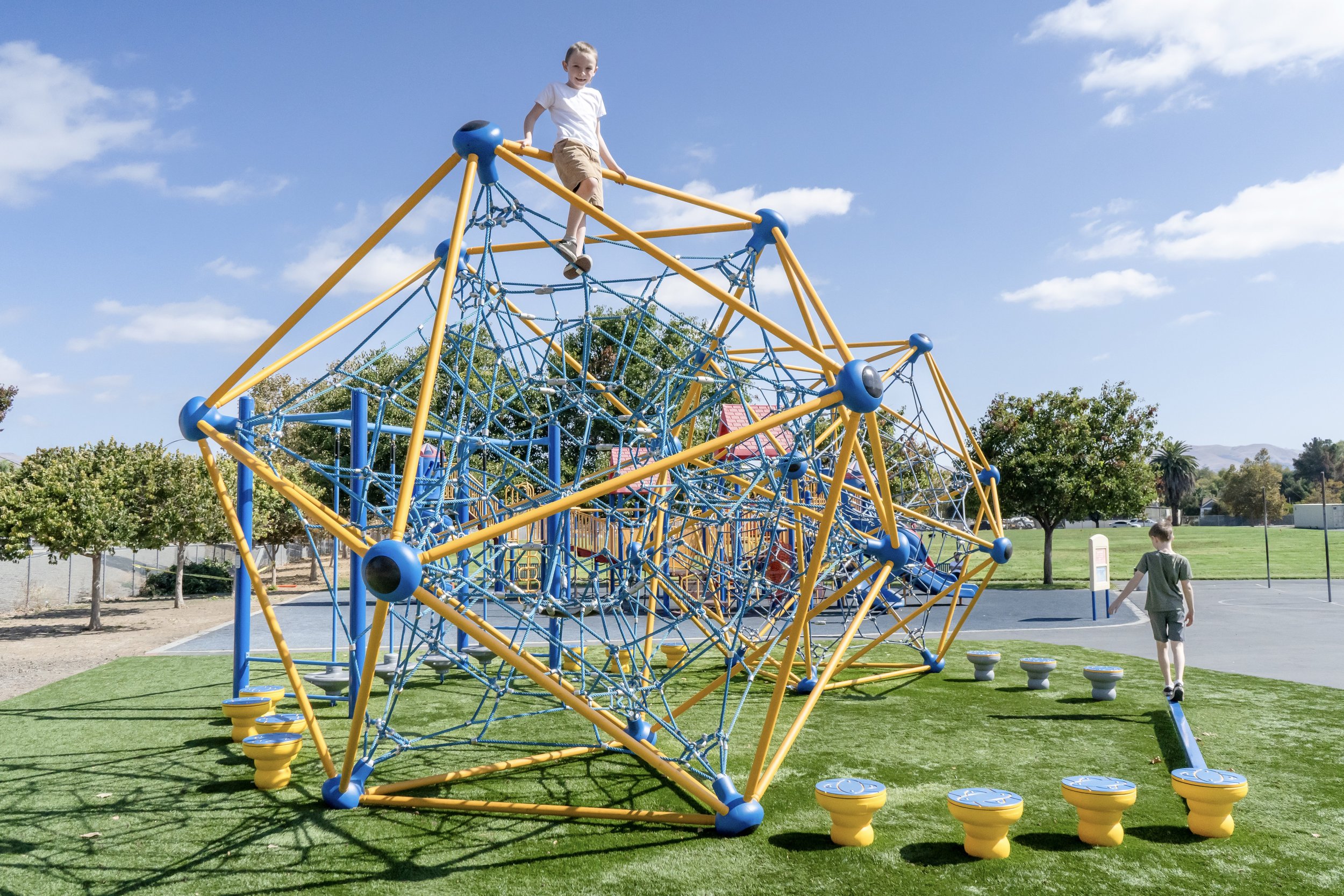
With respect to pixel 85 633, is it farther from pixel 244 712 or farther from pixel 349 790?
pixel 349 790

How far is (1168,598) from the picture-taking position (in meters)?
7.97

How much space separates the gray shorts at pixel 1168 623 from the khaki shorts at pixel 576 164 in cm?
627

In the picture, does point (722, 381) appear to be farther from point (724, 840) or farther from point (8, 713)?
point (8, 713)

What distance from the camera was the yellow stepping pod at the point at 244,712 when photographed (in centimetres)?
732

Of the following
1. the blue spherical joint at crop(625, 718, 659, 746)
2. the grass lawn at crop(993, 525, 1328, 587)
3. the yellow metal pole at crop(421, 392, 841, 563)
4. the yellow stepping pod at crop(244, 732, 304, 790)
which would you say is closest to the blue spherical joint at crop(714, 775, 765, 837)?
the blue spherical joint at crop(625, 718, 659, 746)

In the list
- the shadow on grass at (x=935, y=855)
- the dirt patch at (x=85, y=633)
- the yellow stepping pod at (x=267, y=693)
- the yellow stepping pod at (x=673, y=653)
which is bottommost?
the dirt patch at (x=85, y=633)

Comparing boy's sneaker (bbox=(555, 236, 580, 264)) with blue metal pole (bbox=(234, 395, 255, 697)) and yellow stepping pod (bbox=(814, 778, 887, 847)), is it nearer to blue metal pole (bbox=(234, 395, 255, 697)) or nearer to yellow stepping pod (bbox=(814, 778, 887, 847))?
yellow stepping pod (bbox=(814, 778, 887, 847))

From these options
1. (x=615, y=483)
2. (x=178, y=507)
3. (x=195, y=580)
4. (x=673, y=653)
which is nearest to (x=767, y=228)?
(x=615, y=483)

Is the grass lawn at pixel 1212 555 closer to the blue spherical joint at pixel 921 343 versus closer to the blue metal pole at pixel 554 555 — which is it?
the blue spherical joint at pixel 921 343

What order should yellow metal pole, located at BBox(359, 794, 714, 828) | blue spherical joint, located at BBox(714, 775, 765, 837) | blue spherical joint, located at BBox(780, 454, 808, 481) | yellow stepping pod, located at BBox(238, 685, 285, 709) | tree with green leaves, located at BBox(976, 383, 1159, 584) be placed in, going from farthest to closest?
tree with green leaves, located at BBox(976, 383, 1159, 584) < yellow stepping pod, located at BBox(238, 685, 285, 709) < blue spherical joint, located at BBox(780, 454, 808, 481) < yellow metal pole, located at BBox(359, 794, 714, 828) < blue spherical joint, located at BBox(714, 775, 765, 837)

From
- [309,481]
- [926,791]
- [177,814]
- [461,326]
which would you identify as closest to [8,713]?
[177,814]

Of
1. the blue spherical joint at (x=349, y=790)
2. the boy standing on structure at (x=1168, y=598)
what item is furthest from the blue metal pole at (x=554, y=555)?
the boy standing on structure at (x=1168, y=598)

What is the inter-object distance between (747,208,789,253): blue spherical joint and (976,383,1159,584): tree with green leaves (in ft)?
67.4

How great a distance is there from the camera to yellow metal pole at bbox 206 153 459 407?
543 cm
